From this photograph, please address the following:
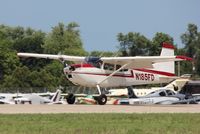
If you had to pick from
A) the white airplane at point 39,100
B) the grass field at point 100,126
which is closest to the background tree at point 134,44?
the white airplane at point 39,100

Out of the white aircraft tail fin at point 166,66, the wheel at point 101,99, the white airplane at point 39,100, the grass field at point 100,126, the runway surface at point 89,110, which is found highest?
the white aircraft tail fin at point 166,66

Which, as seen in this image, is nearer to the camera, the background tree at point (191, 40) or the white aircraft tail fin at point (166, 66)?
the white aircraft tail fin at point (166, 66)

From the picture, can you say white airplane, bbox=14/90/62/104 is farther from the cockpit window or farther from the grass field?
the grass field

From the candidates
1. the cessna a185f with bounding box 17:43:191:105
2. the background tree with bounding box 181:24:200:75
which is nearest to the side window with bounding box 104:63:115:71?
the cessna a185f with bounding box 17:43:191:105

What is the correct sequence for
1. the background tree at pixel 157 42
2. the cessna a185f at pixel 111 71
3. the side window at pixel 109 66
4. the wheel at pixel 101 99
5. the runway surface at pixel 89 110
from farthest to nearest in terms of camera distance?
the background tree at pixel 157 42 < the side window at pixel 109 66 < the cessna a185f at pixel 111 71 < the wheel at pixel 101 99 < the runway surface at pixel 89 110

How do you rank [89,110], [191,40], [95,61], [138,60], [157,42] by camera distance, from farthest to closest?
[191,40]
[157,42]
[95,61]
[138,60]
[89,110]

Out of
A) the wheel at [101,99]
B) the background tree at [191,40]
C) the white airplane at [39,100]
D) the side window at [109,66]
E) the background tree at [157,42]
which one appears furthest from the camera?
the background tree at [191,40]

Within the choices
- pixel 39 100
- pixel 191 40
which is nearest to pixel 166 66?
pixel 39 100

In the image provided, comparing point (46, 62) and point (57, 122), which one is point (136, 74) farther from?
point (46, 62)

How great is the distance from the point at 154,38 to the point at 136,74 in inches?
3342

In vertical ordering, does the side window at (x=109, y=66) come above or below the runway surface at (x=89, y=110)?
above

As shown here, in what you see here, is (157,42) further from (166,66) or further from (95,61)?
(95,61)

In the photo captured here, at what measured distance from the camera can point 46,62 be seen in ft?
366

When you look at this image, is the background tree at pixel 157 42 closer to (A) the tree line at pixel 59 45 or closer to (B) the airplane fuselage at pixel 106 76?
(A) the tree line at pixel 59 45
